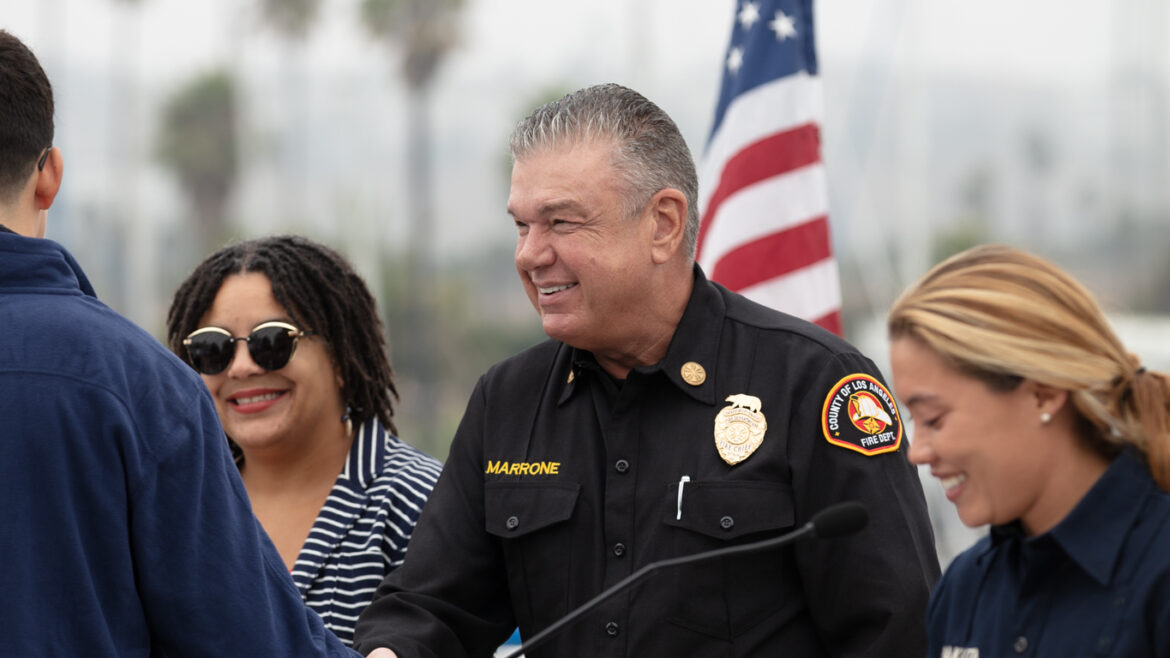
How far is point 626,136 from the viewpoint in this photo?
309 centimetres

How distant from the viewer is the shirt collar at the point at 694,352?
3057 millimetres

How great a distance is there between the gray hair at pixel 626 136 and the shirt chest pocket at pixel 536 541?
664 millimetres

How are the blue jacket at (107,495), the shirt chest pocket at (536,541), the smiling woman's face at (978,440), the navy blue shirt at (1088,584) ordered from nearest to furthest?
the navy blue shirt at (1088,584), the smiling woman's face at (978,440), the blue jacket at (107,495), the shirt chest pocket at (536,541)

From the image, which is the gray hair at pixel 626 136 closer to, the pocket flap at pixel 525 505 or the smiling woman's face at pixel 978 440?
the pocket flap at pixel 525 505

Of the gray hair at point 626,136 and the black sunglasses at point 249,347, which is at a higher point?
the gray hair at point 626,136

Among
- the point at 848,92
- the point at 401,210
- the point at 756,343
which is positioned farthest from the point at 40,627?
the point at 401,210

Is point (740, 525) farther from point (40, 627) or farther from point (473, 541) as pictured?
point (40, 627)

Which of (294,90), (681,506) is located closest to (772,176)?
(681,506)

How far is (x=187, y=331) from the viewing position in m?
3.98

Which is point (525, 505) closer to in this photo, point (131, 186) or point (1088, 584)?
point (1088, 584)

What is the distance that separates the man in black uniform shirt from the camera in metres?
2.84

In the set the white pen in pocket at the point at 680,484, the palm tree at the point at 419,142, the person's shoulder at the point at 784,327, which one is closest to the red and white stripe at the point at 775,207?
the person's shoulder at the point at 784,327

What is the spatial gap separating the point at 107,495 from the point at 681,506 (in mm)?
1177

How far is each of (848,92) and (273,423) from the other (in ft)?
60.9
